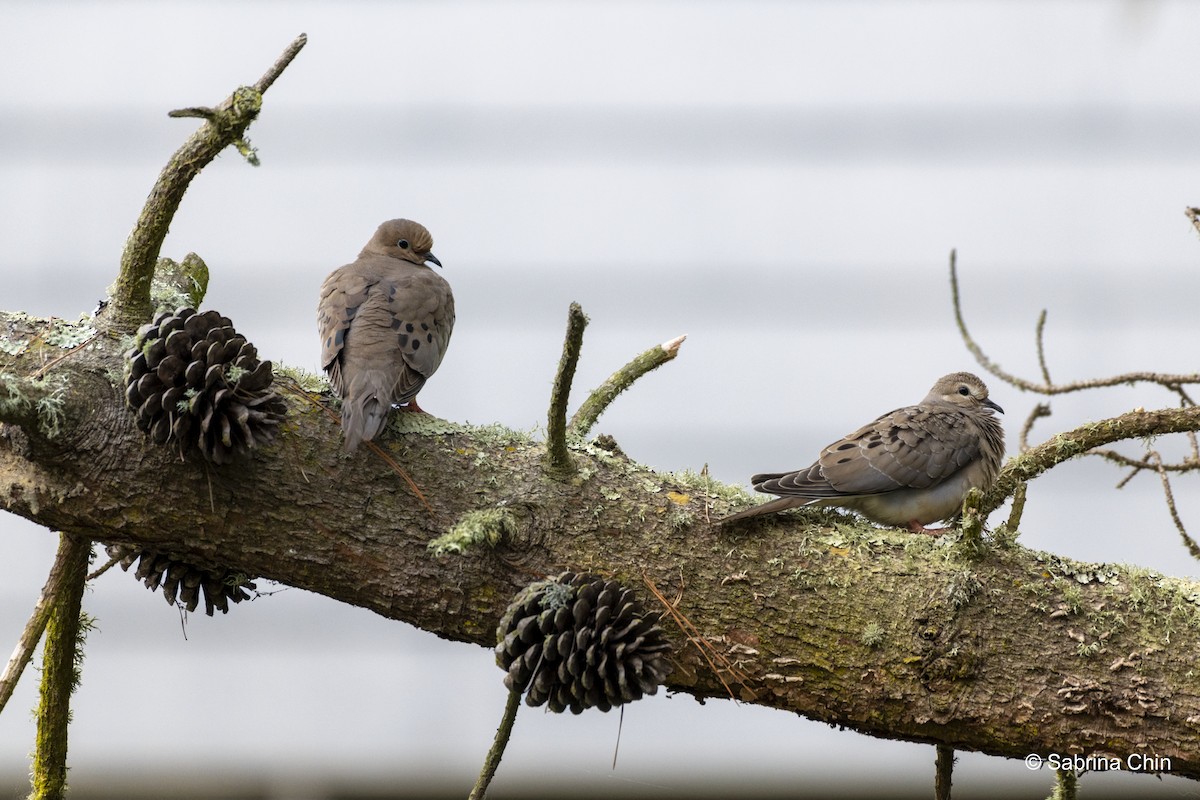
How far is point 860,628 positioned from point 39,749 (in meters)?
1.79

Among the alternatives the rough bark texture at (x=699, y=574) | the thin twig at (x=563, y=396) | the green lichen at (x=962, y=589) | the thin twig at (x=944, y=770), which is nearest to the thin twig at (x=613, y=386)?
the thin twig at (x=563, y=396)

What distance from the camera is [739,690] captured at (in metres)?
2.36

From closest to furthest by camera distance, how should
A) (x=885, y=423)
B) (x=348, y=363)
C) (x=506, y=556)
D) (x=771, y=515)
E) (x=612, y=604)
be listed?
(x=612, y=604), (x=506, y=556), (x=771, y=515), (x=348, y=363), (x=885, y=423)

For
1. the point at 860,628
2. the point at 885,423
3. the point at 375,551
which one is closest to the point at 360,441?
the point at 375,551

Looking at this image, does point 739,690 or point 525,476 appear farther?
point 525,476

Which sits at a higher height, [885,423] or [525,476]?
[885,423]

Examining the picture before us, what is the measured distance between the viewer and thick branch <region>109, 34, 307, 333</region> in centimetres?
234

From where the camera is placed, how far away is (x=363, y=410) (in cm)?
255

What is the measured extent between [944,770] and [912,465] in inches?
40.3

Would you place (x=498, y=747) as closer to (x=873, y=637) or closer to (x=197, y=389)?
(x=873, y=637)

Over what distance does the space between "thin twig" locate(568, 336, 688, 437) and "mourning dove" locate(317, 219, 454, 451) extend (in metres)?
0.43

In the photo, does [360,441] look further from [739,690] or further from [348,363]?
[739,690]

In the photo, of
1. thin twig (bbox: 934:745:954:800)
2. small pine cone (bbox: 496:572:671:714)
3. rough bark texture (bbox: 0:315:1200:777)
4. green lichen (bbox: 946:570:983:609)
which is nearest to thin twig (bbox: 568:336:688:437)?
rough bark texture (bbox: 0:315:1200:777)

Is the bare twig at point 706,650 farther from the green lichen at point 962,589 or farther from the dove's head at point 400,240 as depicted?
the dove's head at point 400,240
